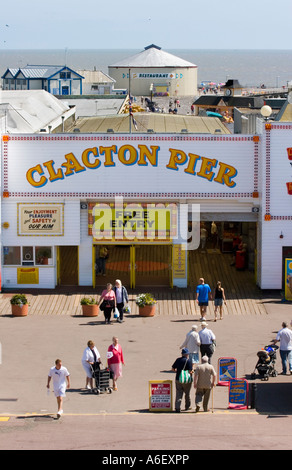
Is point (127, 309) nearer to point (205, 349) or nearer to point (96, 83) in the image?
point (205, 349)

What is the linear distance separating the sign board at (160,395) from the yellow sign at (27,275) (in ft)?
40.2

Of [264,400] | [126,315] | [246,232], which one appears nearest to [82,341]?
[126,315]

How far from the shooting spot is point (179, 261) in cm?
3072

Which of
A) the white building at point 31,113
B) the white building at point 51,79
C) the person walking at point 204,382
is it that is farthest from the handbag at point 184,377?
the white building at point 51,79

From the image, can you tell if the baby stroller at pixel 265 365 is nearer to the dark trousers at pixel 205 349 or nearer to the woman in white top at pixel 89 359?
the dark trousers at pixel 205 349

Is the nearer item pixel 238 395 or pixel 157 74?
pixel 238 395

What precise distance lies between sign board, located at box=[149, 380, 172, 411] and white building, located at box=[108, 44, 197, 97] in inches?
4211

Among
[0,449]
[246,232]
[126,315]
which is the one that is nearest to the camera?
[0,449]

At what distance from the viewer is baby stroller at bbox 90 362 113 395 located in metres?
20.3

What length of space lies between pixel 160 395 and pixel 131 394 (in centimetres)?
146

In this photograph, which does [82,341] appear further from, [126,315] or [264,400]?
[264,400]

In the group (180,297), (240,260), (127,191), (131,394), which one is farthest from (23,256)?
(131,394)

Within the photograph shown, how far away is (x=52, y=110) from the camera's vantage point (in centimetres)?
4262

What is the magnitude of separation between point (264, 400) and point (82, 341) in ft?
21.9
